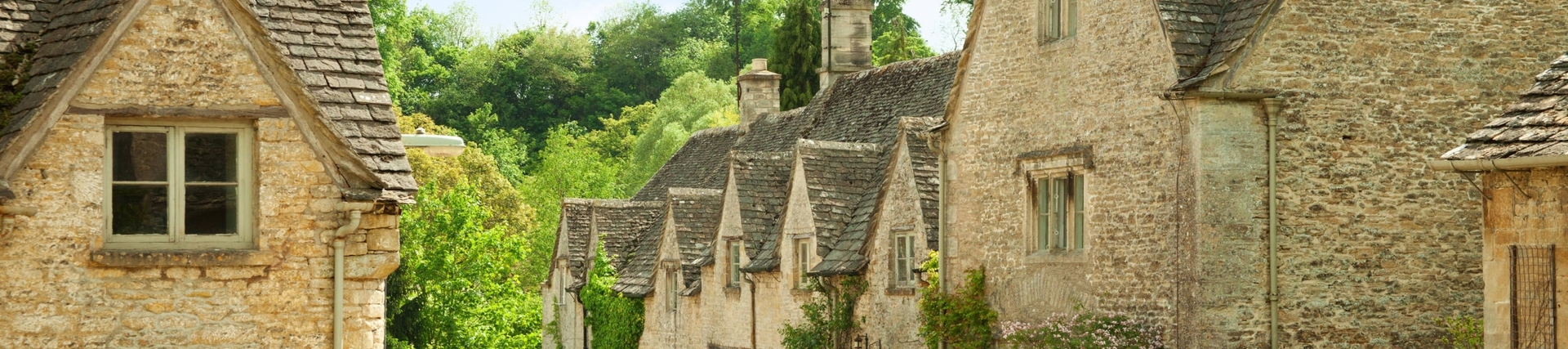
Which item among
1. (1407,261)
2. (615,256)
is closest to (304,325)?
(1407,261)

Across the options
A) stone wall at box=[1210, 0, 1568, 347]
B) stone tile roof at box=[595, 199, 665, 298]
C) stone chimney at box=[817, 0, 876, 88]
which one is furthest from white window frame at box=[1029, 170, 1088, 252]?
stone chimney at box=[817, 0, 876, 88]

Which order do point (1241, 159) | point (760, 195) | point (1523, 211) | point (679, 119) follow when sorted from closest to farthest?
point (1523, 211)
point (1241, 159)
point (760, 195)
point (679, 119)

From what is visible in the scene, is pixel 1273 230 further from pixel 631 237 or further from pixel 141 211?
pixel 631 237

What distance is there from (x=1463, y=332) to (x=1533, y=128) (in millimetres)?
4037

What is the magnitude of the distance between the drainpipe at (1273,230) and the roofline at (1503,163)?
450 centimetres

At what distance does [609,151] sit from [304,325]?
64923mm

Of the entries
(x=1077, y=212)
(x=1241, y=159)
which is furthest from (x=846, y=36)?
(x=1241, y=159)

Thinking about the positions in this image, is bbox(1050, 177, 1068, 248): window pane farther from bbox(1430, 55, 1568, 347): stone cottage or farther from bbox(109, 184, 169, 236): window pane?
bbox(109, 184, 169, 236): window pane

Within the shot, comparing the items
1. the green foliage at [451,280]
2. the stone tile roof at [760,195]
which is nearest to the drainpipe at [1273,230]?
the stone tile roof at [760,195]

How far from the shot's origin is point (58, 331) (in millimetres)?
14102

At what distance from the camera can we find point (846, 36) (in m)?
40.2

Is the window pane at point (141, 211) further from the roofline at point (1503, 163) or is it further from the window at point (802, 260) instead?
the window at point (802, 260)

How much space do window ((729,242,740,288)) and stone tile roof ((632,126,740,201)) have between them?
640 cm

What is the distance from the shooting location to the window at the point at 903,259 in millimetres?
27266
